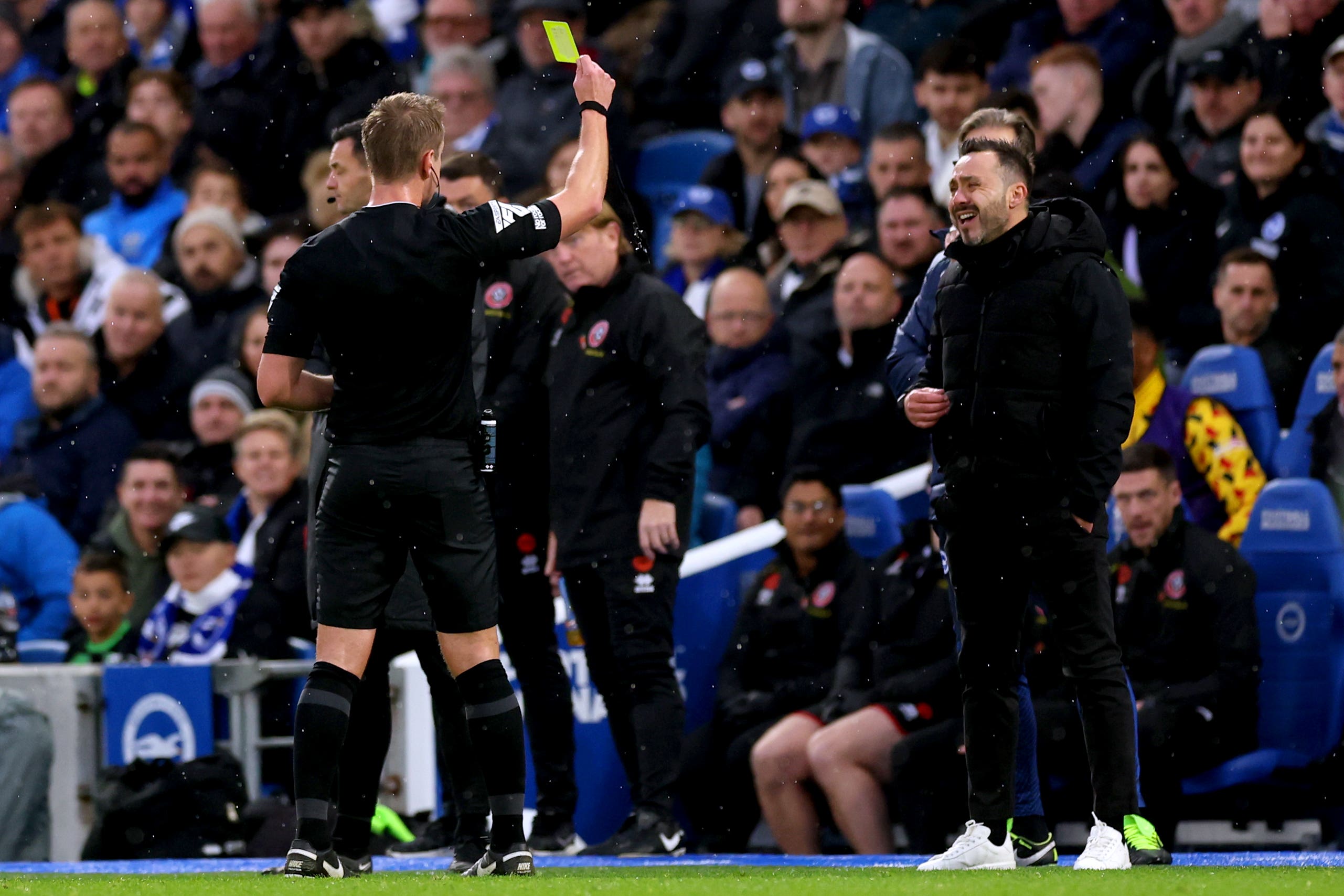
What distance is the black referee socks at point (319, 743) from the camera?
5.18 m

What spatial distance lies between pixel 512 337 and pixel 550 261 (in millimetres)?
598

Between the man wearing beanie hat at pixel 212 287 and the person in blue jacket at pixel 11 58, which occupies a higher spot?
the person in blue jacket at pixel 11 58

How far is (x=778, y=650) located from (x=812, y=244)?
2.69m

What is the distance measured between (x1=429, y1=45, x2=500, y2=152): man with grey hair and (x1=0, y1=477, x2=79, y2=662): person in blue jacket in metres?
3.49

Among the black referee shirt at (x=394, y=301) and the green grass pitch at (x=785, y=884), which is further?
the black referee shirt at (x=394, y=301)

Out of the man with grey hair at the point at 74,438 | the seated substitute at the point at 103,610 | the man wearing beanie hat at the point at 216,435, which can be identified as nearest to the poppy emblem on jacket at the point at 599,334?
the seated substitute at the point at 103,610

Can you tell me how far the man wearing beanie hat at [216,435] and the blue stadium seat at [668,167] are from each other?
2632 mm

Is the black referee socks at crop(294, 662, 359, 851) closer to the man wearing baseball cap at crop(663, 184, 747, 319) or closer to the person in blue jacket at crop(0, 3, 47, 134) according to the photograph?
the man wearing baseball cap at crop(663, 184, 747, 319)

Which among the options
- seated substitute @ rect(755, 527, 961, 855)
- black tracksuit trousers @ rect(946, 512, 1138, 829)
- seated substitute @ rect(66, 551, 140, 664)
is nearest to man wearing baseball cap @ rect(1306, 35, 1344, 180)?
seated substitute @ rect(755, 527, 961, 855)

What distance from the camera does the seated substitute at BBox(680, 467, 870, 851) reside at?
26.1 feet

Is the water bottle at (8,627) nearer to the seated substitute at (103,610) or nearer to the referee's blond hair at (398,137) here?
the seated substitute at (103,610)

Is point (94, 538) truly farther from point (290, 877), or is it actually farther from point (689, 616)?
point (290, 877)

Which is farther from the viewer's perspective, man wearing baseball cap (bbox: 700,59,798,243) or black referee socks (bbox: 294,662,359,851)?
man wearing baseball cap (bbox: 700,59,798,243)

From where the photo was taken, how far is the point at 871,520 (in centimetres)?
842
